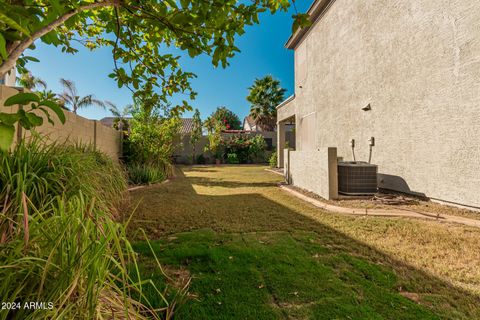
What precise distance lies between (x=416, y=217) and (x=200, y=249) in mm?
3338

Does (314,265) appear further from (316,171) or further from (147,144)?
(147,144)

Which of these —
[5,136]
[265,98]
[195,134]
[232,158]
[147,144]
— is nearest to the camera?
[5,136]

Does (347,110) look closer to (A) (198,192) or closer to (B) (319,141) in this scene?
(B) (319,141)

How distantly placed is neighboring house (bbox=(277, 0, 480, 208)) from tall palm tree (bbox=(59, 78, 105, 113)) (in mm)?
19385

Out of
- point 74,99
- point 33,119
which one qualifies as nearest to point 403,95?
point 33,119

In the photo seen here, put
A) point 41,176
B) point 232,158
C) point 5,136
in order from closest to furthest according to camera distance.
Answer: point 5,136, point 41,176, point 232,158

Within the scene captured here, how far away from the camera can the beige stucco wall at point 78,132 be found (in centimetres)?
280

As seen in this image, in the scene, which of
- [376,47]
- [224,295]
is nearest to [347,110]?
[376,47]

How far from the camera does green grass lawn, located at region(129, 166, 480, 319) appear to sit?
1.45m

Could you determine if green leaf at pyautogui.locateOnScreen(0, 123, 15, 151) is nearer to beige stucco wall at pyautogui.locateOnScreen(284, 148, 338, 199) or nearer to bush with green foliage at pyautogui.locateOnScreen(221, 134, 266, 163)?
beige stucco wall at pyautogui.locateOnScreen(284, 148, 338, 199)

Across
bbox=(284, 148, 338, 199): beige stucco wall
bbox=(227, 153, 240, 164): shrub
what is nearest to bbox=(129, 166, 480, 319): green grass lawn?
bbox=(284, 148, 338, 199): beige stucco wall

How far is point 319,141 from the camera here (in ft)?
26.1

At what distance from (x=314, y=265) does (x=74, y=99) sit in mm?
22886

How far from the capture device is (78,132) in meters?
4.79
